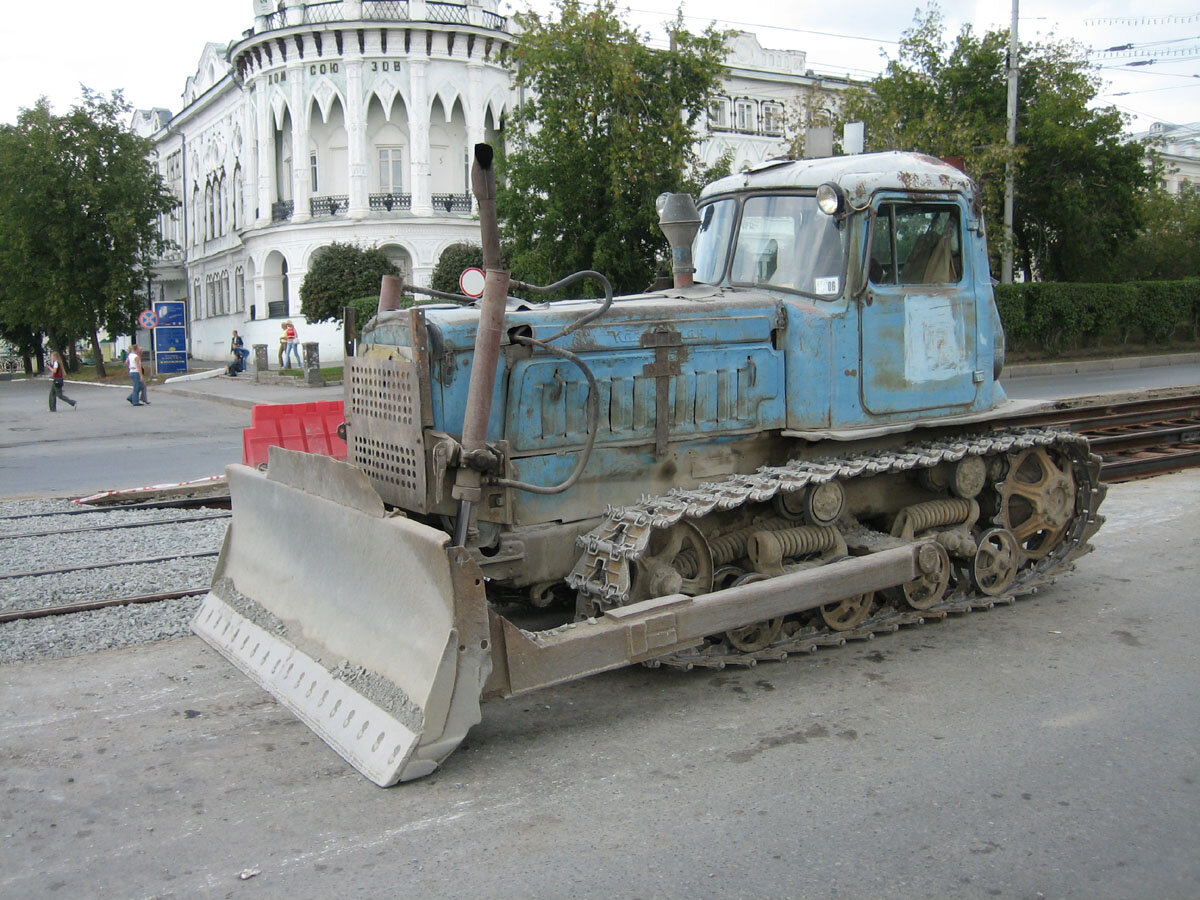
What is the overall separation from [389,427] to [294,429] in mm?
6169

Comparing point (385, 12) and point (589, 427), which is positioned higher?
point (385, 12)

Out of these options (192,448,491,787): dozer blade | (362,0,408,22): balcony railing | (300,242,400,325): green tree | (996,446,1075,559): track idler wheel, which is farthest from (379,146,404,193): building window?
(996,446,1075,559): track idler wheel

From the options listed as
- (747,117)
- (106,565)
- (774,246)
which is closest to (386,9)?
(747,117)

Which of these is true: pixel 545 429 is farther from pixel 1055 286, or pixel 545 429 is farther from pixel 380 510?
pixel 1055 286

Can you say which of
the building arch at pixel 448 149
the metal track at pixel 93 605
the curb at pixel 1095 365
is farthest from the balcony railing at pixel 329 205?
the metal track at pixel 93 605

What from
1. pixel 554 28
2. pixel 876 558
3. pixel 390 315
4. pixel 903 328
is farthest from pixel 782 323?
pixel 554 28

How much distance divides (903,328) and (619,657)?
9.56ft

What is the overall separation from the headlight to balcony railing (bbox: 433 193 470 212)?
35186 millimetres

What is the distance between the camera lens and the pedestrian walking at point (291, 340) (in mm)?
36781

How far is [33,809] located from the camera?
169 inches

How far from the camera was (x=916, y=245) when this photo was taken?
21.5ft

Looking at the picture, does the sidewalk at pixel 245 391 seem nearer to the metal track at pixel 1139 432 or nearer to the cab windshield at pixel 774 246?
the metal track at pixel 1139 432

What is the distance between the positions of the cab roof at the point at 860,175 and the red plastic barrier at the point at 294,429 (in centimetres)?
569

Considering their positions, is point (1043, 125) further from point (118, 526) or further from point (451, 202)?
point (118, 526)
